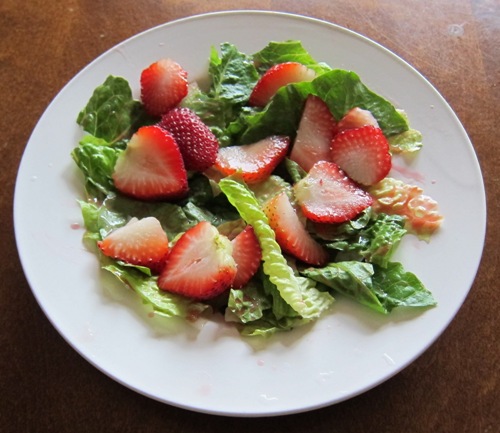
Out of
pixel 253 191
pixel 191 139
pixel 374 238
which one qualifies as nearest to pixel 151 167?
pixel 191 139

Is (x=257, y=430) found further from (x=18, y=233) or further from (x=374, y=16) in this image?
(x=374, y=16)

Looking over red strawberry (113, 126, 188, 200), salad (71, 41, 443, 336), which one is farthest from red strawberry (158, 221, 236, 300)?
red strawberry (113, 126, 188, 200)

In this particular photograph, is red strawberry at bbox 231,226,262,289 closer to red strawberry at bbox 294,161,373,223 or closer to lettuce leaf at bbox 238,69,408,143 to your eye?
red strawberry at bbox 294,161,373,223

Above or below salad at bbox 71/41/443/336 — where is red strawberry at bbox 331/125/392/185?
above

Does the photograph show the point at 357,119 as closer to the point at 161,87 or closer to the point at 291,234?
the point at 291,234

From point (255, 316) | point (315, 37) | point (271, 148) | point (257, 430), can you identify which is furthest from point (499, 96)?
point (257, 430)

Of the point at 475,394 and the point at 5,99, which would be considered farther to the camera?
the point at 5,99

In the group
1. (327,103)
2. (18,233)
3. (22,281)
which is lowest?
(22,281)
